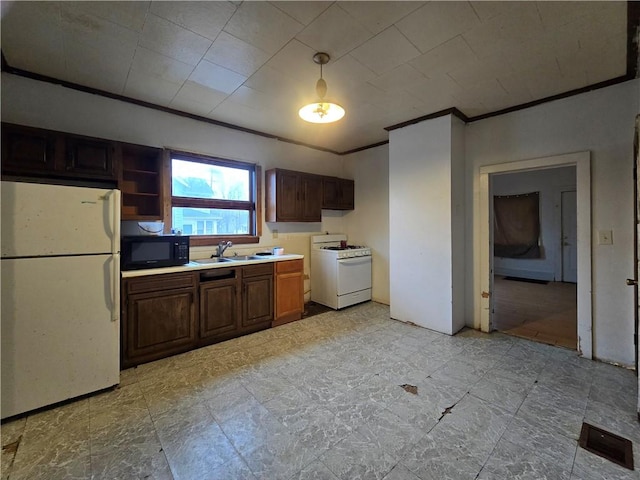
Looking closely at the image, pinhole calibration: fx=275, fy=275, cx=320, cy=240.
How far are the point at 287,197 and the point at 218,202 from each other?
3.18ft

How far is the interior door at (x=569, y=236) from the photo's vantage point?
5977 millimetres

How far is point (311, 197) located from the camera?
4.36 m

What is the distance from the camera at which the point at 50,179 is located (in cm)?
254

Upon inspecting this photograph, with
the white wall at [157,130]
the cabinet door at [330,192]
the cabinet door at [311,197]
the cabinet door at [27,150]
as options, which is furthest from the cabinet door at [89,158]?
the cabinet door at [330,192]

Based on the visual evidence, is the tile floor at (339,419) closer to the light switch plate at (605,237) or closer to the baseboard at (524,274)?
the light switch plate at (605,237)

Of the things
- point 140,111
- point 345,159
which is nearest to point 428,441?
point 140,111

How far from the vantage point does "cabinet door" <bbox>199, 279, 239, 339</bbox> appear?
296 centimetres

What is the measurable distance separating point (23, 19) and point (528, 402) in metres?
4.43

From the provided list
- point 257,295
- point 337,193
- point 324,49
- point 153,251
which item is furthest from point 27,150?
point 337,193

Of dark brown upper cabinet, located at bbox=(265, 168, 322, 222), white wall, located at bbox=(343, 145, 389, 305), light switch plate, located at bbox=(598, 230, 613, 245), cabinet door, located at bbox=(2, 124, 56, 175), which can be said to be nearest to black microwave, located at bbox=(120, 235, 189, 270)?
cabinet door, located at bbox=(2, 124, 56, 175)

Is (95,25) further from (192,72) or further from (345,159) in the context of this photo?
(345,159)

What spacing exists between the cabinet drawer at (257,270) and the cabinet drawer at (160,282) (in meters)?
0.60

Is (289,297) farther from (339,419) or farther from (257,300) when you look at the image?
(339,419)

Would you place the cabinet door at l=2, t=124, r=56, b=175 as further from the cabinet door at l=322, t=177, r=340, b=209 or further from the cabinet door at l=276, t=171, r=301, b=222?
the cabinet door at l=322, t=177, r=340, b=209
